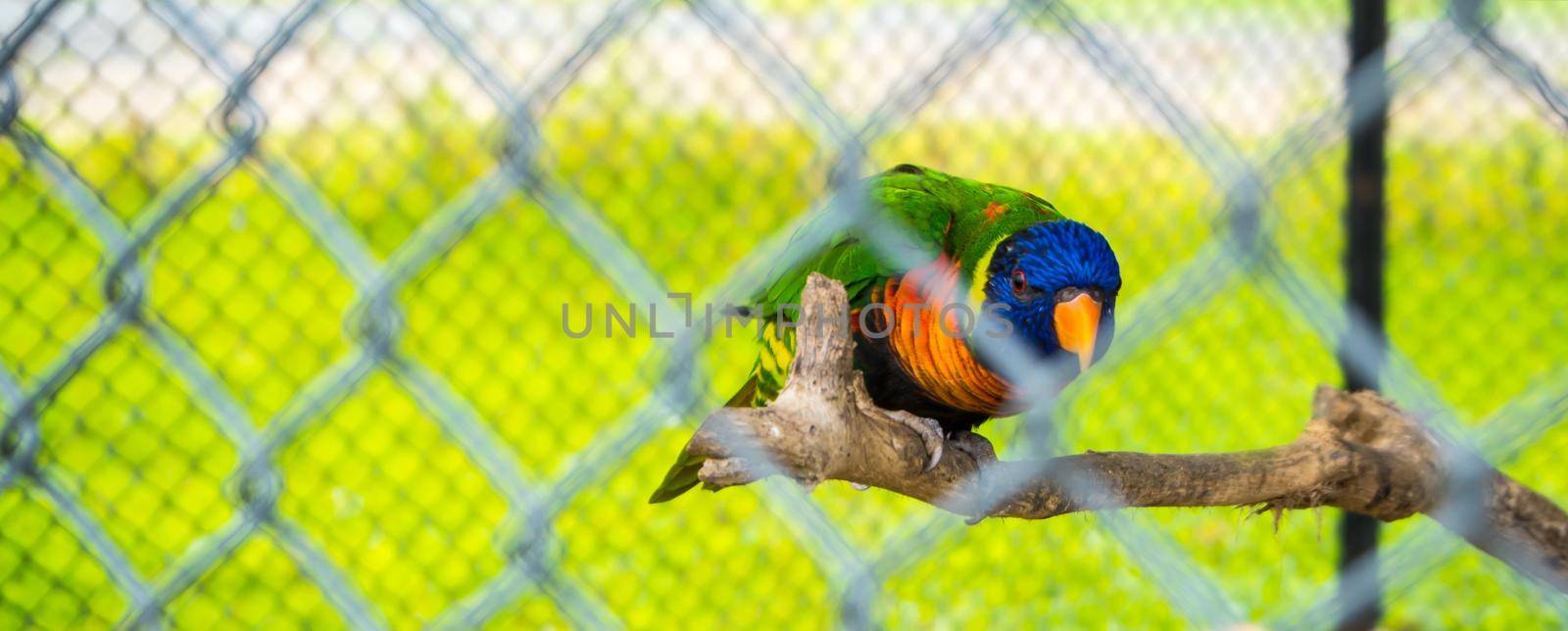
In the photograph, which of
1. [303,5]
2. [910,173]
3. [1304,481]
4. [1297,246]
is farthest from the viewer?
[1297,246]

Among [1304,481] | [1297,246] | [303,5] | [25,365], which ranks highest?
[25,365]

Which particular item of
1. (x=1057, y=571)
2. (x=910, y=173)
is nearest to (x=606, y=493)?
(x=1057, y=571)

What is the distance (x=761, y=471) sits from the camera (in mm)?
533

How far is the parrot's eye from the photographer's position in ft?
3.54

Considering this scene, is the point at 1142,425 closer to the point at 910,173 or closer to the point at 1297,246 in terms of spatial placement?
the point at 1297,246

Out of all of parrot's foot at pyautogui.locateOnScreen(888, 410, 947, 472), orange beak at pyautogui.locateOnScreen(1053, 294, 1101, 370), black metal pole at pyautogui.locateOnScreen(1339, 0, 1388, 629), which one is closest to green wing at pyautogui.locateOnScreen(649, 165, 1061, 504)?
orange beak at pyautogui.locateOnScreen(1053, 294, 1101, 370)

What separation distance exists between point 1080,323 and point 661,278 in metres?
0.70

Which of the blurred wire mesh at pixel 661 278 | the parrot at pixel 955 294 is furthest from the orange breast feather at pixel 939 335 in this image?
the blurred wire mesh at pixel 661 278

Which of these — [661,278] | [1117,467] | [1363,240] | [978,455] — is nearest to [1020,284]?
[978,455]

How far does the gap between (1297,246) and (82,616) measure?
186 centimetres

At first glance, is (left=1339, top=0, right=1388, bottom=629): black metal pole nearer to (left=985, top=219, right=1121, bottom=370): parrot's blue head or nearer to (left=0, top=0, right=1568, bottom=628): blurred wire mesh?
(left=0, top=0, right=1568, bottom=628): blurred wire mesh

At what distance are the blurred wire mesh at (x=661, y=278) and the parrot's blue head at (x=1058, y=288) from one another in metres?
0.49

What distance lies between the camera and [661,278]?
161 centimetres

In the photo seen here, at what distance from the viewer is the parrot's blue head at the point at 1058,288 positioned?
1068 millimetres
